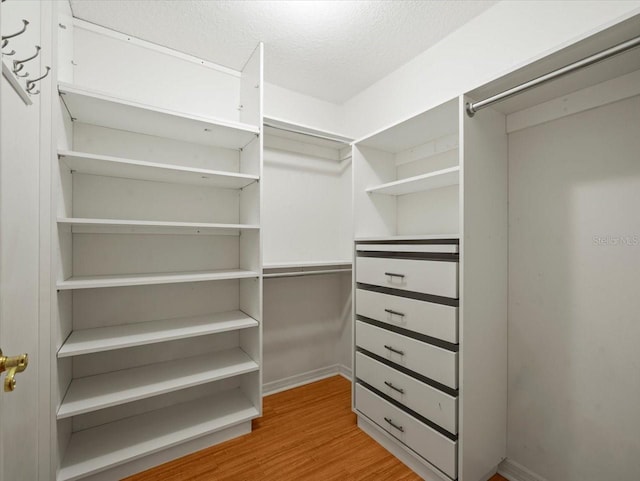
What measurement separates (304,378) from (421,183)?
6.20ft

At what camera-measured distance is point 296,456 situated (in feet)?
5.63

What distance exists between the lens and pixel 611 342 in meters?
1.31

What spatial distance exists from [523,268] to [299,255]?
1568 millimetres

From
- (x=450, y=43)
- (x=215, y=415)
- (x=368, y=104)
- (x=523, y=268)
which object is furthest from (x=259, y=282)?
(x=450, y=43)

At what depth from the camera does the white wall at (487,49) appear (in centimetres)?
132

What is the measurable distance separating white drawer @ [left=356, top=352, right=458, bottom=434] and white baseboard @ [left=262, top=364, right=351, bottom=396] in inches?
30.9

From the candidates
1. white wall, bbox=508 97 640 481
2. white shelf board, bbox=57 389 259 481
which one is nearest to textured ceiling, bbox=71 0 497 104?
white wall, bbox=508 97 640 481

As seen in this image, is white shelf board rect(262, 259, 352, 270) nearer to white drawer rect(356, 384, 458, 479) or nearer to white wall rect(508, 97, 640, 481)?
white drawer rect(356, 384, 458, 479)

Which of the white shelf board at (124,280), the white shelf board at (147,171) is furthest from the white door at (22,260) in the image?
the white shelf board at (147,171)

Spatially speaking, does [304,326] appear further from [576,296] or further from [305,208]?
[576,296]

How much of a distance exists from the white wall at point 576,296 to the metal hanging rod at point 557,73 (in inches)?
15.7

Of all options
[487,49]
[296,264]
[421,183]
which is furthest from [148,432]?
[487,49]

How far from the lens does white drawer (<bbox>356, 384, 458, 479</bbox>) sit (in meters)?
1.40

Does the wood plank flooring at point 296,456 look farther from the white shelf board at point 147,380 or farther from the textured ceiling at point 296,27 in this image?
the textured ceiling at point 296,27
